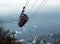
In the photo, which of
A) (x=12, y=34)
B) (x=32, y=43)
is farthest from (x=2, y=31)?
(x=32, y=43)

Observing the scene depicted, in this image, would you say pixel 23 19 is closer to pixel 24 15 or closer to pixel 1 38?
pixel 24 15

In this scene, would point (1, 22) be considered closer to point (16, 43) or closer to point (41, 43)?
point (16, 43)

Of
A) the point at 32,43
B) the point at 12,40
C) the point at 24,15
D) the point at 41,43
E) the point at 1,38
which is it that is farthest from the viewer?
the point at 32,43

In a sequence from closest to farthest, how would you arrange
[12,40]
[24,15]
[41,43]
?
[24,15], [12,40], [41,43]

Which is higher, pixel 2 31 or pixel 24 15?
pixel 24 15

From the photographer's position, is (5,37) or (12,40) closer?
(5,37)

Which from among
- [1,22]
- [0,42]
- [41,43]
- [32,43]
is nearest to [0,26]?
[1,22]

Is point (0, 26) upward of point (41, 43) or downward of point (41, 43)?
upward

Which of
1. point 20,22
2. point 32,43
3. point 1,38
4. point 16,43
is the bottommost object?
point 32,43

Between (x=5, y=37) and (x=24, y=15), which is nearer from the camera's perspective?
(x=24, y=15)
